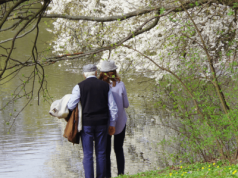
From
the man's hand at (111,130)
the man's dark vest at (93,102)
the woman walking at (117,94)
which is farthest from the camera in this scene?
the woman walking at (117,94)

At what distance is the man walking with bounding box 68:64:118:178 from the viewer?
172 inches

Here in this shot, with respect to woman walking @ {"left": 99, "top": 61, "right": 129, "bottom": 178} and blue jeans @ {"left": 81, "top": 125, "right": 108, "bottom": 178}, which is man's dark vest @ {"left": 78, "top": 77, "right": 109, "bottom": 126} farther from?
woman walking @ {"left": 99, "top": 61, "right": 129, "bottom": 178}

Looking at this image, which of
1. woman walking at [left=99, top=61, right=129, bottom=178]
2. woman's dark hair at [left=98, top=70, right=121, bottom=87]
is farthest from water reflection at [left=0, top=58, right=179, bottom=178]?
woman's dark hair at [left=98, top=70, right=121, bottom=87]

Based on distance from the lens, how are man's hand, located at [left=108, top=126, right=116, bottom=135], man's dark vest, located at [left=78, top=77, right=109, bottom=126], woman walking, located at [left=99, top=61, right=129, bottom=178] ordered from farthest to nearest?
woman walking, located at [left=99, top=61, right=129, bottom=178] < man's hand, located at [left=108, top=126, right=116, bottom=135] < man's dark vest, located at [left=78, top=77, right=109, bottom=126]

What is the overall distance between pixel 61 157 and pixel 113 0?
6.02m

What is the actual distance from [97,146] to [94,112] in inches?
19.3

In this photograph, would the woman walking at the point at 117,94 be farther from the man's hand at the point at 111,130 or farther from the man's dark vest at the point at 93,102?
the man's dark vest at the point at 93,102

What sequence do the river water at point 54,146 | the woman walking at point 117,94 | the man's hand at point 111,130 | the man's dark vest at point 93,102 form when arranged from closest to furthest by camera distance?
the man's dark vest at point 93,102 → the man's hand at point 111,130 → the woman walking at point 117,94 → the river water at point 54,146

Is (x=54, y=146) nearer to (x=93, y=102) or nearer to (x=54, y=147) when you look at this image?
(x=54, y=147)

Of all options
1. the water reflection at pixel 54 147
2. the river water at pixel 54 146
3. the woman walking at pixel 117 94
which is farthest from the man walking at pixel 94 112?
the river water at pixel 54 146

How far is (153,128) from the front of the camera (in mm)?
10133

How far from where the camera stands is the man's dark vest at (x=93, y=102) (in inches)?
172

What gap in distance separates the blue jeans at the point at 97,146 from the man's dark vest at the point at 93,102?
10cm

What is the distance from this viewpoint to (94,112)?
4371mm
